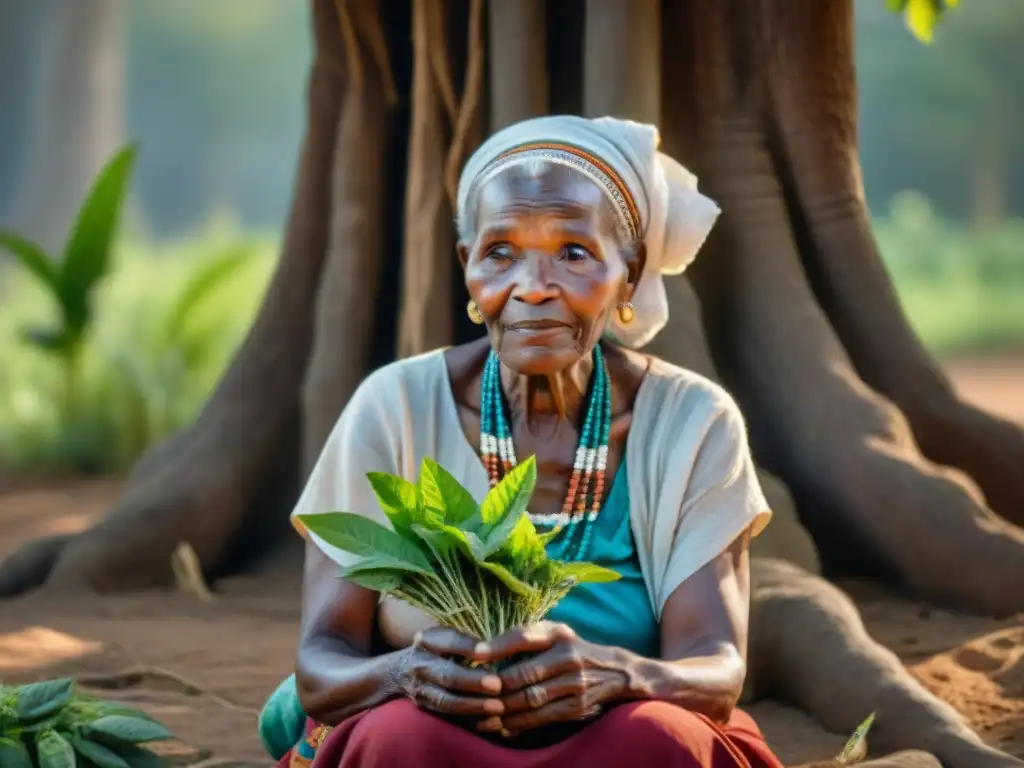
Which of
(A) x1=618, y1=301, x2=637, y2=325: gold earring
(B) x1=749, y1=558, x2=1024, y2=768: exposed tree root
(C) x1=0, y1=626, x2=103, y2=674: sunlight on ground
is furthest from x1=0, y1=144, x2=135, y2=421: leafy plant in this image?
(A) x1=618, y1=301, x2=637, y2=325: gold earring

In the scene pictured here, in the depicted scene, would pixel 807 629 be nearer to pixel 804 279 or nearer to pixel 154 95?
pixel 804 279

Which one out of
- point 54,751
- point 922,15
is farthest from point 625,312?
point 922,15

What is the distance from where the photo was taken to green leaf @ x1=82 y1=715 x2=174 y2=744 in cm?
382

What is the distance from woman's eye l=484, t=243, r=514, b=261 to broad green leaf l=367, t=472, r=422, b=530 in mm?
541

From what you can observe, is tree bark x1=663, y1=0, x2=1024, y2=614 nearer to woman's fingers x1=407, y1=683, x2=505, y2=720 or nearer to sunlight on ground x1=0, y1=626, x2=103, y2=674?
sunlight on ground x1=0, y1=626, x2=103, y2=674

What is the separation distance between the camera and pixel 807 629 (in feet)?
15.0

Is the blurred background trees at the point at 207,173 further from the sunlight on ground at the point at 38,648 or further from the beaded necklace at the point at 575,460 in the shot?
the beaded necklace at the point at 575,460

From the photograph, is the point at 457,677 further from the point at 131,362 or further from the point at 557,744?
the point at 131,362

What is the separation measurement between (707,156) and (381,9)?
126 cm

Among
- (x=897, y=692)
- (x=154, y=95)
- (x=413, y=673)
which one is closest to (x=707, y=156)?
(x=897, y=692)

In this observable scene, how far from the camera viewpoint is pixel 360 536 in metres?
3.00

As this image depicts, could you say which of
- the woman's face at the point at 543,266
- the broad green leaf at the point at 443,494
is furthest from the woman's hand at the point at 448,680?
the woman's face at the point at 543,266

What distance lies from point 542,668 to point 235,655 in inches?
97.6

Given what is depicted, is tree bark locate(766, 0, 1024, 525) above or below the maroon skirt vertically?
above
